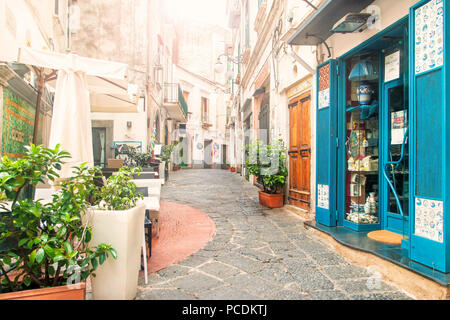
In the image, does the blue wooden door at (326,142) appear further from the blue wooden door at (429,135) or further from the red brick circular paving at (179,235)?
the red brick circular paving at (179,235)

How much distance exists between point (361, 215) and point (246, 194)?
14.6 feet

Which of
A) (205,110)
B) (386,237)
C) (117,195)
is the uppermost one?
(205,110)

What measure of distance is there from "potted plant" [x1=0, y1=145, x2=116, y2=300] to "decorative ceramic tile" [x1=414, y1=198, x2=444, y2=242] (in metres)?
2.57

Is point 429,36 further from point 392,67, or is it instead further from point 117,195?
point 117,195

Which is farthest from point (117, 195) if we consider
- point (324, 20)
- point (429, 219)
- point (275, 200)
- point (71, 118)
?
point (275, 200)

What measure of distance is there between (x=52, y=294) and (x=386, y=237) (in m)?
3.55

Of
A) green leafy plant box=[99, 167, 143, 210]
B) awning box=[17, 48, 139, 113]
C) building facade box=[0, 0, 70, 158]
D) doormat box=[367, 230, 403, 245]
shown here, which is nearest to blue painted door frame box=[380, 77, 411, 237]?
doormat box=[367, 230, 403, 245]

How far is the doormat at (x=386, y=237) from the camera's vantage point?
3420 mm

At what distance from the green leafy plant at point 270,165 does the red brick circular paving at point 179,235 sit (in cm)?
151

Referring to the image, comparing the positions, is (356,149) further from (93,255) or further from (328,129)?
(93,255)

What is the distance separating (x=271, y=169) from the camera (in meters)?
6.18

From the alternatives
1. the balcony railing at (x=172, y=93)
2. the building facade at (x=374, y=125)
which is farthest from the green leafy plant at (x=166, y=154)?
the building facade at (x=374, y=125)

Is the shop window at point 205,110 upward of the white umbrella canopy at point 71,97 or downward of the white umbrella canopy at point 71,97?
upward
